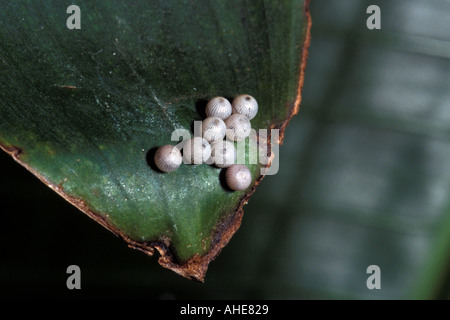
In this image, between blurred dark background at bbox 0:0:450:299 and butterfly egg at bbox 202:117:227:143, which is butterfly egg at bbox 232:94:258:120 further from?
blurred dark background at bbox 0:0:450:299

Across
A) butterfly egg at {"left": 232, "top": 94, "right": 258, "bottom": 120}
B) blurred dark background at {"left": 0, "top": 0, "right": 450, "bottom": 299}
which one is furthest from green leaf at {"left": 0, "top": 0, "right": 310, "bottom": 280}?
blurred dark background at {"left": 0, "top": 0, "right": 450, "bottom": 299}

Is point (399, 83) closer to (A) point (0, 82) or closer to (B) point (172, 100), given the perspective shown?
(B) point (172, 100)

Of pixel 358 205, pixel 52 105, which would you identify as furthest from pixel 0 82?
pixel 358 205

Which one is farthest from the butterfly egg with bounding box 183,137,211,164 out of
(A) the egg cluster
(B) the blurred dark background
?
(B) the blurred dark background

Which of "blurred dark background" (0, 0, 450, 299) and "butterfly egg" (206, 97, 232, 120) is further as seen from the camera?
"blurred dark background" (0, 0, 450, 299)

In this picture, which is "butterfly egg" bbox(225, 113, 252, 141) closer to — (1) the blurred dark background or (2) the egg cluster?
(2) the egg cluster

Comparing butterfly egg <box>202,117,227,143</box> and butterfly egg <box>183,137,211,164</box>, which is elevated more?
butterfly egg <box>202,117,227,143</box>

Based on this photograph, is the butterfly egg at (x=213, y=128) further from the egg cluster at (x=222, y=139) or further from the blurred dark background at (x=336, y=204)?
the blurred dark background at (x=336, y=204)
